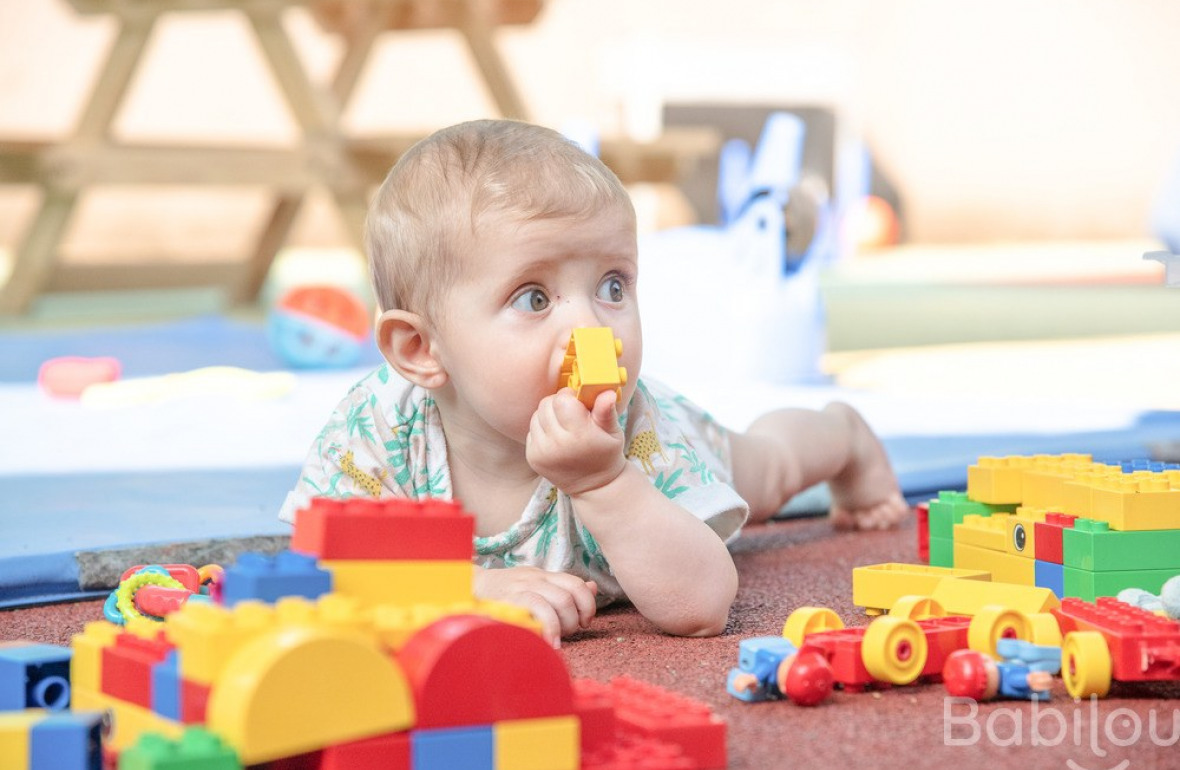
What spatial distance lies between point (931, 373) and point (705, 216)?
11.9ft

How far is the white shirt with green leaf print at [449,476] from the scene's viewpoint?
102 cm

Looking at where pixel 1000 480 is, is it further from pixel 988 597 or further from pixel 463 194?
pixel 463 194

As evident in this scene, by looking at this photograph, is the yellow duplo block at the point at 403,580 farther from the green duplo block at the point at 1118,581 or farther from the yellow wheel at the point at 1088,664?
the green duplo block at the point at 1118,581

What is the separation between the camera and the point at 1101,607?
2.66ft

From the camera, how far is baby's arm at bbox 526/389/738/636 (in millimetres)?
876

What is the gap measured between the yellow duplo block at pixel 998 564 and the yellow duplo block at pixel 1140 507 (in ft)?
0.27

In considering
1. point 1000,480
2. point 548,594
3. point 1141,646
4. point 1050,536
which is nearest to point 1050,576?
point 1050,536

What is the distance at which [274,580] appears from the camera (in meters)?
0.60

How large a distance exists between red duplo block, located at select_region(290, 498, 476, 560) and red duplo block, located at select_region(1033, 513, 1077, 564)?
497mm

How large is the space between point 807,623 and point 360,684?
36 centimetres

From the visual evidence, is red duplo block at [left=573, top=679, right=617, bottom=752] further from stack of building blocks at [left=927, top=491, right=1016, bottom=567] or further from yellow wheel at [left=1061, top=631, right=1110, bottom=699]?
stack of building blocks at [left=927, top=491, right=1016, bottom=567]

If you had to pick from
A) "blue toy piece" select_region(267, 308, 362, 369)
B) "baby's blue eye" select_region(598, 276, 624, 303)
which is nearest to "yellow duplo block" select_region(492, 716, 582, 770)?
"baby's blue eye" select_region(598, 276, 624, 303)

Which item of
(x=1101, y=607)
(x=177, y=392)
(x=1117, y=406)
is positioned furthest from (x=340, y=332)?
(x=1101, y=607)

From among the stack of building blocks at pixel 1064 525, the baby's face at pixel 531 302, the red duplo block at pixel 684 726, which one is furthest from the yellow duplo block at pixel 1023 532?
the red duplo block at pixel 684 726
